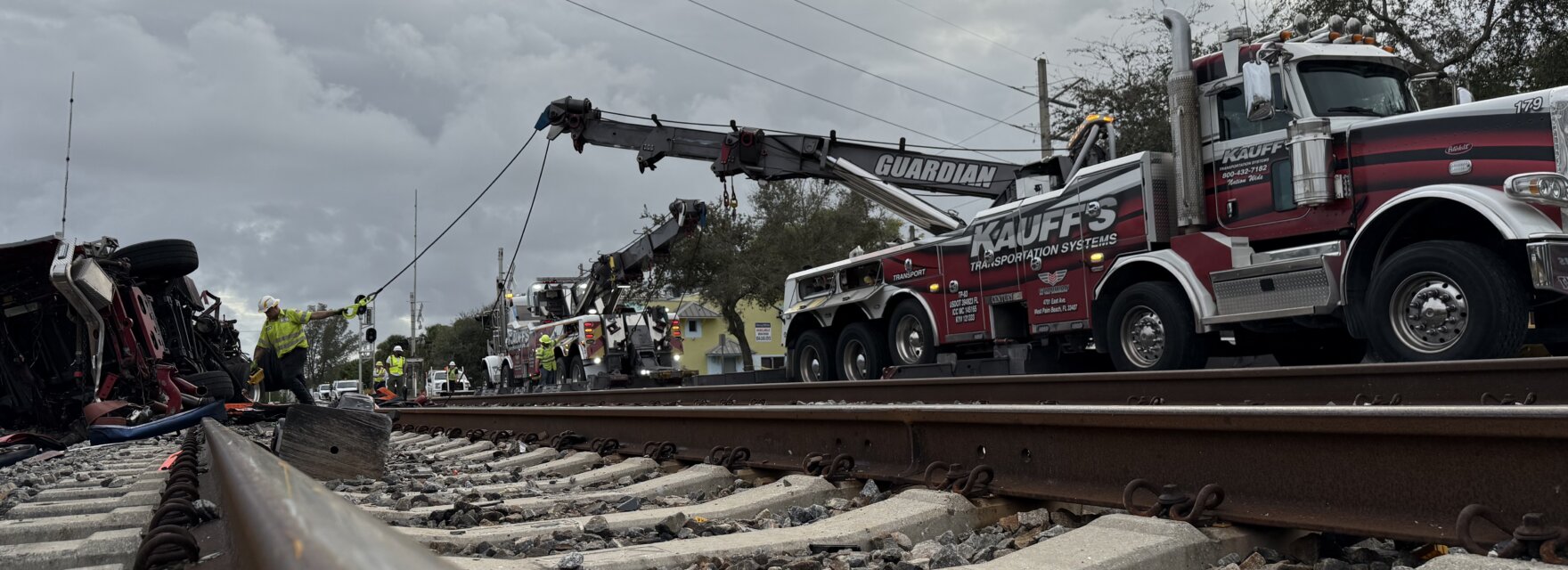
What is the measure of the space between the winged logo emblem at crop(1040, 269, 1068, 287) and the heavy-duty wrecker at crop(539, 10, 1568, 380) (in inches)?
1.0

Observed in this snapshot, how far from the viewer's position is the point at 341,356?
9919 cm

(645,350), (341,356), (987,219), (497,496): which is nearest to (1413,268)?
(987,219)

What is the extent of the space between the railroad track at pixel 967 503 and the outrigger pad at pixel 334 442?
2.60 ft

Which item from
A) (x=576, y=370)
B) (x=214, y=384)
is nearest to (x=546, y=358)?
(x=576, y=370)

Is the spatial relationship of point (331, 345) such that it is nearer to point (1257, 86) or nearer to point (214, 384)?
point (214, 384)

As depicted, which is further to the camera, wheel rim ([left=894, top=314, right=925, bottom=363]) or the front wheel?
the front wheel

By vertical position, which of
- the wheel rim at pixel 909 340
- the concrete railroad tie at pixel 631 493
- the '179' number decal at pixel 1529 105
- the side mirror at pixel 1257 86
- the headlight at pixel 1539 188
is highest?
the side mirror at pixel 1257 86

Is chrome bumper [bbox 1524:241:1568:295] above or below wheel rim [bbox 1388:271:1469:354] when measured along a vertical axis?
above

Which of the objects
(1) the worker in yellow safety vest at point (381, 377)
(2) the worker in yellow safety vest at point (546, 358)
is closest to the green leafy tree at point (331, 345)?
(1) the worker in yellow safety vest at point (381, 377)

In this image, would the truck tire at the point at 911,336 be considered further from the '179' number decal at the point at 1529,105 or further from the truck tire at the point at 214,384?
the truck tire at the point at 214,384

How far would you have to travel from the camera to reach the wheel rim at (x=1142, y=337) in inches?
400

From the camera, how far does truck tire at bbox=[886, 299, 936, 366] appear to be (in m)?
13.1

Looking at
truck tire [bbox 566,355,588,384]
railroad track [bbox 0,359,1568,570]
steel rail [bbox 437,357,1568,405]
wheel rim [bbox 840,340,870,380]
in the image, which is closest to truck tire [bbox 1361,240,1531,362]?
steel rail [bbox 437,357,1568,405]

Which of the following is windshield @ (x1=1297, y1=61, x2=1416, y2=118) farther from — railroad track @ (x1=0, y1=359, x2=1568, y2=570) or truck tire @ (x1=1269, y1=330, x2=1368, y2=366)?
railroad track @ (x1=0, y1=359, x2=1568, y2=570)
